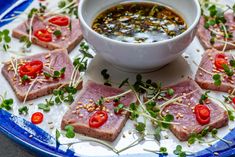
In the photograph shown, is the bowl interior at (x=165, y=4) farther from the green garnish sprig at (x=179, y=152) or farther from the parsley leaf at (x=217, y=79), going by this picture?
the green garnish sprig at (x=179, y=152)

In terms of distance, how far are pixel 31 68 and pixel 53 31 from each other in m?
0.51

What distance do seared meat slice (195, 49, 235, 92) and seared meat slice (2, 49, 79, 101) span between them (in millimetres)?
959

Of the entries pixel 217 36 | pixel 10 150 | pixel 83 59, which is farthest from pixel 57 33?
pixel 217 36

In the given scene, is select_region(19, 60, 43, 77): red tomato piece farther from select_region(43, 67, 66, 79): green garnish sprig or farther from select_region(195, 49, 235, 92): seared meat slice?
select_region(195, 49, 235, 92): seared meat slice

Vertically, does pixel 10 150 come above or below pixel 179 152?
below

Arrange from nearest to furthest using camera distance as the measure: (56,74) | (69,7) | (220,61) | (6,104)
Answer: (6,104) → (56,74) → (220,61) → (69,7)

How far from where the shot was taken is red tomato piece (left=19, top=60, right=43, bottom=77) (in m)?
3.64

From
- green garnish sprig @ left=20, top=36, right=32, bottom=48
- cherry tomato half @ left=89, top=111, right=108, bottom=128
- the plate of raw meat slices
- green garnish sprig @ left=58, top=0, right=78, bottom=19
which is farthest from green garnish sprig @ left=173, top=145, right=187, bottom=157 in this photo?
green garnish sprig @ left=58, top=0, right=78, bottom=19

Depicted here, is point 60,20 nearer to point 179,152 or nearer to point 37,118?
point 37,118

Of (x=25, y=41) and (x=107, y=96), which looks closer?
(x=107, y=96)

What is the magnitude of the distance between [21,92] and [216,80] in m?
1.39

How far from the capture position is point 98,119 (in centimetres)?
328

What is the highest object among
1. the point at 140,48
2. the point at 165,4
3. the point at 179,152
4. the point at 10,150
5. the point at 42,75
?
the point at 140,48

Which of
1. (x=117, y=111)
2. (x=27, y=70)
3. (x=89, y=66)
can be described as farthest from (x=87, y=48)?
(x=117, y=111)
